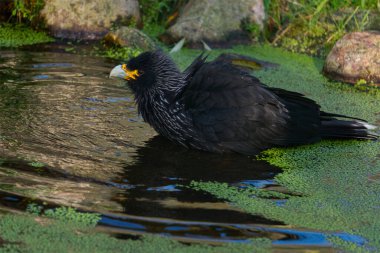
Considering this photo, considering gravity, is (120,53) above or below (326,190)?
above

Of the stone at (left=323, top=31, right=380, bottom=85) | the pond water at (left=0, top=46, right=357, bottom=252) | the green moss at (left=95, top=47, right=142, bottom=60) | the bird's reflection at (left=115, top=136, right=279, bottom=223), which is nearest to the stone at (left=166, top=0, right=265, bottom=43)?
the green moss at (left=95, top=47, right=142, bottom=60)

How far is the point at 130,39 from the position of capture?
9805 mm

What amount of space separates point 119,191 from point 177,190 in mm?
451

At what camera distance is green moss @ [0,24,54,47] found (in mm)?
9758

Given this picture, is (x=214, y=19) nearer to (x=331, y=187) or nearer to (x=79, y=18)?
(x=79, y=18)

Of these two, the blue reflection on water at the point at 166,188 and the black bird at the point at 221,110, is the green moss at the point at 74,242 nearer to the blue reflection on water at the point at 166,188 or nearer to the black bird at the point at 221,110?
the blue reflection on water at the point at 166,188

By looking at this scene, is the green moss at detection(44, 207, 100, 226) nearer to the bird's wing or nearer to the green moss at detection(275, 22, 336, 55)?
the bird's wing

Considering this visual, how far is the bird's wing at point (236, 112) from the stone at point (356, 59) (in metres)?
2.68

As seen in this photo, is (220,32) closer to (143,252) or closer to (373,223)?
(373,223)

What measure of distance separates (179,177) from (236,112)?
96 cm

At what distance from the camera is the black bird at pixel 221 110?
6.36m

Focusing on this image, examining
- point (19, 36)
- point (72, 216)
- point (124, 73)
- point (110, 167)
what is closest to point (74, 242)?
point (72, 216)

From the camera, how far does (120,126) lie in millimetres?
6941

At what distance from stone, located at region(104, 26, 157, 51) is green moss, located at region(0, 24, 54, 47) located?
92cm
